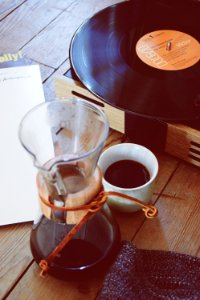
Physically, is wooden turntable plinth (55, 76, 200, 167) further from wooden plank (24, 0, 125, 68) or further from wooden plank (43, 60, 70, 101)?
wooden plank (24, 0, 125, 68)

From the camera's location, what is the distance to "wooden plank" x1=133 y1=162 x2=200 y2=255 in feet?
2.12

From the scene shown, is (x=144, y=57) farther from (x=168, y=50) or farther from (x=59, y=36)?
(x=59, y=36)

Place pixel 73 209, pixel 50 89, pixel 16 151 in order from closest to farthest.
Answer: pixel 73 209, pixel 16 151, pixel 50 89

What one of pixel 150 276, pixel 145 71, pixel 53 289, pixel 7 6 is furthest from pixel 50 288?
pixel 7 6

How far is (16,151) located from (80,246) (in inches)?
9.3

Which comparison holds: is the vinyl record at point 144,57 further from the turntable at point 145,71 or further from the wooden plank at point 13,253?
the wooden plank at point 13,253

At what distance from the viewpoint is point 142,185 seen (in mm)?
640

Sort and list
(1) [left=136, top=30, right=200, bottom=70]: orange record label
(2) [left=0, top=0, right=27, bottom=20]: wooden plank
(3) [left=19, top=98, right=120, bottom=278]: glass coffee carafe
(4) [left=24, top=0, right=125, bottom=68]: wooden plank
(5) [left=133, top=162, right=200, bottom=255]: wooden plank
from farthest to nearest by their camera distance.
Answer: (2) [left=0, top=0, right=27, bottom=20]: wooden plank
(4) [left=24, top=0, right=125, bottom=68]: wooden plank
(1) [left=136, top=30, right=200, bottom=70]: orange record label
(5) [left=133, top=162, right=200, bottom=255]: wooden plank
(3) [left=19, top=98, right=120, bottom=278]: glass coffee carafe

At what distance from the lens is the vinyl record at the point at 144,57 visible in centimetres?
70

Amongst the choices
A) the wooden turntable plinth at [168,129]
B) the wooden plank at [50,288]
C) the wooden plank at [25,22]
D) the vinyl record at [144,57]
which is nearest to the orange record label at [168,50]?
the vinyl record at [144,57]

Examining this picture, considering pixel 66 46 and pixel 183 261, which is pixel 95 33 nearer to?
pixel 66 46

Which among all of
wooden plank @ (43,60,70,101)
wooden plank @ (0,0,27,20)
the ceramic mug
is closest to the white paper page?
wooden plank @ (43,60,70,101)

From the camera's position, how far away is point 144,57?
2.62 feet

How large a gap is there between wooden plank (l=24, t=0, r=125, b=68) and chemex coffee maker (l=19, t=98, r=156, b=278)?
34cm
